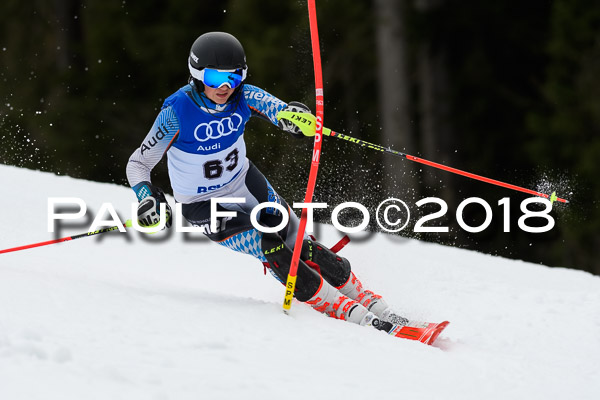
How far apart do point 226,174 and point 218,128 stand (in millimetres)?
291

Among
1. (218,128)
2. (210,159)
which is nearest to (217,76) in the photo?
(218,128)

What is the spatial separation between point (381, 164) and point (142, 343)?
11032 millimetres

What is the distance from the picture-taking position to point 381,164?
13.7m

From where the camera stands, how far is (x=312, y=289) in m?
3.93

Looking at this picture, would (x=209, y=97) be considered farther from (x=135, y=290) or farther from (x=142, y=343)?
(x=142, y=343)

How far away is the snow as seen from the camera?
8.48 feet

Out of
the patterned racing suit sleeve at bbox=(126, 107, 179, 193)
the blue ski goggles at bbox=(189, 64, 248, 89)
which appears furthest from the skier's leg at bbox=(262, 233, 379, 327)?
the blue ski goggles at bbox=(189, 64, 248, 89)

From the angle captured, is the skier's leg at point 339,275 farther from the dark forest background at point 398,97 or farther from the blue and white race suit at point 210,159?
the dark forest background at point 398,97

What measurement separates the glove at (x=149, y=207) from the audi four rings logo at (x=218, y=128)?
1.28ft

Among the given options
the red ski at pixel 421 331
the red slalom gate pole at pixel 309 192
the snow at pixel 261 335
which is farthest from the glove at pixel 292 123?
the red ski at pixel 421 331

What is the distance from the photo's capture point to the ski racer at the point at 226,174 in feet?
12.8

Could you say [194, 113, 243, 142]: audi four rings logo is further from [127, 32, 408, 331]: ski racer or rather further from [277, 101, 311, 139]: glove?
[277, 101, 311, 139]: glove

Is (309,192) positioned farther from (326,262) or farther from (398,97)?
(398,97)

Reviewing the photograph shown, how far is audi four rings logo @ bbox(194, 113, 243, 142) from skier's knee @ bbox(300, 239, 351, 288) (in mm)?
739
